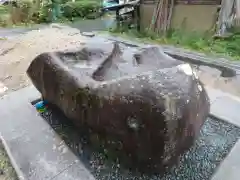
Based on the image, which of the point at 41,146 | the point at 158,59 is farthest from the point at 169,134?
the point at 41,146

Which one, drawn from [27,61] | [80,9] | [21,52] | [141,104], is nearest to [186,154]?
[141,104]

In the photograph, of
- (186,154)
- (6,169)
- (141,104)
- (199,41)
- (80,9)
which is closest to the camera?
(141,104)

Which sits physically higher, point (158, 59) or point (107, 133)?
point (158, 59)

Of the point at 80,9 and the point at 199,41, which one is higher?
the point at 80,9

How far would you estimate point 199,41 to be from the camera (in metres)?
6.83

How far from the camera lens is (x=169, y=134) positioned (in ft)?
5.54

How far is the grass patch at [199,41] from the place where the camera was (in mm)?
6137

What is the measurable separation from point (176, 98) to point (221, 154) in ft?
3.73

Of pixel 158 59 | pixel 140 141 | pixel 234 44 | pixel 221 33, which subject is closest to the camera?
pixel 140 141

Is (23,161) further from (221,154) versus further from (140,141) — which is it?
(221,154)

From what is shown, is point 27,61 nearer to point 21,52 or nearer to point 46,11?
point 21,52

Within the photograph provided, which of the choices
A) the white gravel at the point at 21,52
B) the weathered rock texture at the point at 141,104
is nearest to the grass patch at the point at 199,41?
the white gravel at the point at 21,52

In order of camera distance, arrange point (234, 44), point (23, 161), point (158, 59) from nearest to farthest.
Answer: point (23, 161)
point (158, 59)
point (234, 44)

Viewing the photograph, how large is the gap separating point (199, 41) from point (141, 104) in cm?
580
